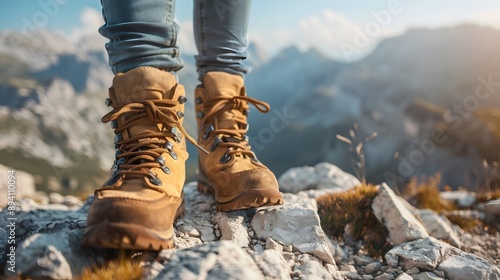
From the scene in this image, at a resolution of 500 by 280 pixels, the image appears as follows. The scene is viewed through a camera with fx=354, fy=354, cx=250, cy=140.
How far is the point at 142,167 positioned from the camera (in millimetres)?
2354

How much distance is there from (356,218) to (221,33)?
2.33 m

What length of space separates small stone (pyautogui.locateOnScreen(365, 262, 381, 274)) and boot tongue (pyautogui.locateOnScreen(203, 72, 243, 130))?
1.67 metres

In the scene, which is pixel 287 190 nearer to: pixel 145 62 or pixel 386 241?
pixel 386 241

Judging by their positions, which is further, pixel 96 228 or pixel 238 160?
pixel 238 160

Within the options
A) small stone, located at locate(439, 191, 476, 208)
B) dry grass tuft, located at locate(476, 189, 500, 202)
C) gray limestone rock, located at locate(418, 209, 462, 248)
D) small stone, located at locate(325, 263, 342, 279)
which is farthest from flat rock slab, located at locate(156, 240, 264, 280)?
dry grass tuft, located at locate(476, 189, 500, 202)

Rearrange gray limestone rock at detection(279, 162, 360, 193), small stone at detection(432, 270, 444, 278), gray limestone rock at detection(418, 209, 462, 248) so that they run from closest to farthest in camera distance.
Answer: small stone at detection(432, 270, 444, 278) < gray limestone rock at detection(418, 209, 462, 248) < gray limestone rock at detection(279, 162, 360, 193)

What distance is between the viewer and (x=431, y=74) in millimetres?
186500

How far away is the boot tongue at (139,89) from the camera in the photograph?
2.50m

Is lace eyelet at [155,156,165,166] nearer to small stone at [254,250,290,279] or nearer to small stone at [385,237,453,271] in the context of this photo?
small stone at [254,250,290,279]

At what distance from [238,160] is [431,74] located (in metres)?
210

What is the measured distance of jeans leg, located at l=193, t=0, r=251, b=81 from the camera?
3.20 meters

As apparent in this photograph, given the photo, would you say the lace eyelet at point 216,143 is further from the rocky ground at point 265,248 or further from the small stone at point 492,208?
the small stone at point 492,208

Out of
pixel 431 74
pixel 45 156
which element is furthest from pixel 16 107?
pixel 431 74

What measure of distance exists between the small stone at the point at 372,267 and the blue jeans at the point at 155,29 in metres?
2.26
